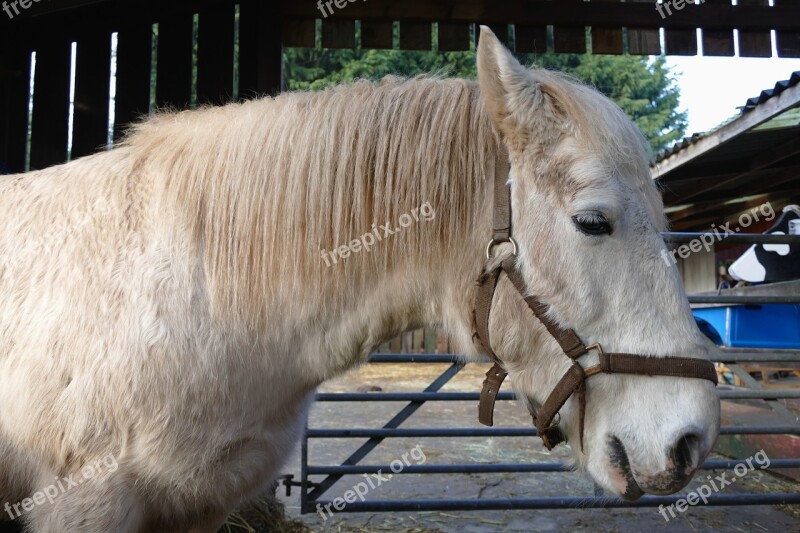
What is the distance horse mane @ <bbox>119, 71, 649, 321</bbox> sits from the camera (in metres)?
1.79

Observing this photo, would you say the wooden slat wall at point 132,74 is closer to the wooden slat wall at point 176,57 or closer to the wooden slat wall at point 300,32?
the wooden slat wall at point 176,57

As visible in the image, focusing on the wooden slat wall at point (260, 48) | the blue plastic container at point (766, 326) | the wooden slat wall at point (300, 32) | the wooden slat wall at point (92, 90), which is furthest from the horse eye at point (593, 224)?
the blue plastic container at point (766, 326)

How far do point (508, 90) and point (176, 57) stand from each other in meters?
3.55

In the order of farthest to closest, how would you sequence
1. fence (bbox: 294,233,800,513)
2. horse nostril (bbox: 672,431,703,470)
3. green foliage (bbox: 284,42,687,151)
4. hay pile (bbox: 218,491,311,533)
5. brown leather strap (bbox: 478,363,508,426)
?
green foliage (bbox: 284,42,687,151) → fence (bbox: 294,233,800,513) → hay pile (bbox: 218,491,311,533) → brown leather strap (bbox: 478,363,508,426) → horse nostril (bbox: 672,431,703,470)

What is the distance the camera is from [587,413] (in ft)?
5.44

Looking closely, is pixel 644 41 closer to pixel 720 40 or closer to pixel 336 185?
pixel 720 40

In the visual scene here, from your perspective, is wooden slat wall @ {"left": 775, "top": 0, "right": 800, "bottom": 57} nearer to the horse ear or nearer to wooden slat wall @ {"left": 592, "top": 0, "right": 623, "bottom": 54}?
wooden slat wall @ {"left": 592, "top": 0, "right": 623, "bottom": 54}

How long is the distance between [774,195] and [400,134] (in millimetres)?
10652

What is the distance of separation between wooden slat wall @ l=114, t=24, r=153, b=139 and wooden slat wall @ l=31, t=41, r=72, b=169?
16.0 inches

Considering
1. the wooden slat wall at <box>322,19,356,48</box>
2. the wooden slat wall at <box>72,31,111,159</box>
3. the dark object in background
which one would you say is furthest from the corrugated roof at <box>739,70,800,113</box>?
the wooden slat wall at <box>72,31,111,159</box>

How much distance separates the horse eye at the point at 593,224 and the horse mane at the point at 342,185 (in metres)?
0.26

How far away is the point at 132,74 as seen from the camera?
4.30 meters

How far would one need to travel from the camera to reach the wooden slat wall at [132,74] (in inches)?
169

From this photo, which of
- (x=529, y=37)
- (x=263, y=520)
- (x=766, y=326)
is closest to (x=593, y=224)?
(x=263, y=520)
